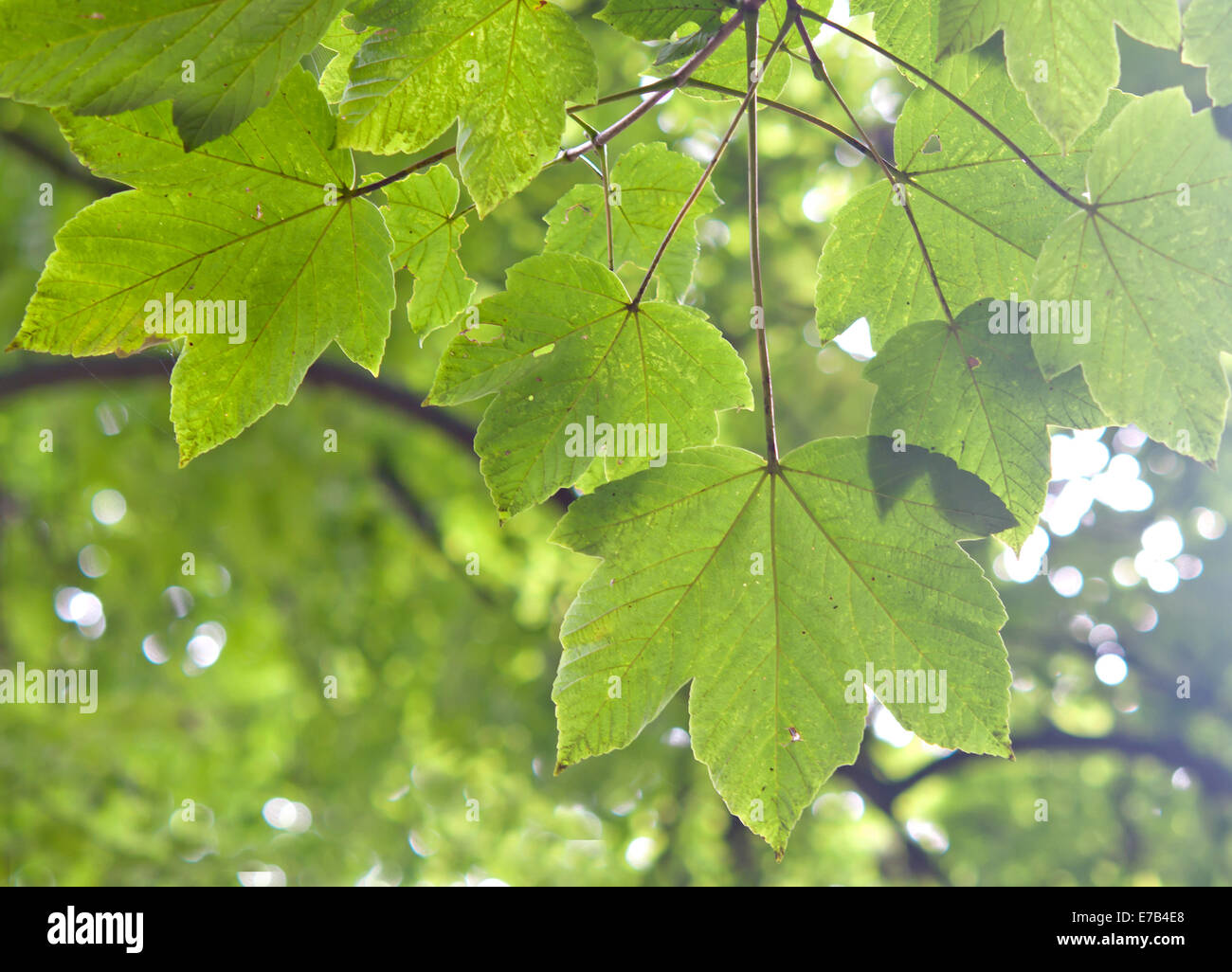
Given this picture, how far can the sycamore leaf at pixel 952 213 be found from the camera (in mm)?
821

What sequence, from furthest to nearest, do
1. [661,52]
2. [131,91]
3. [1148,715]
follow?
[1148,715], [661,52], [131,91]

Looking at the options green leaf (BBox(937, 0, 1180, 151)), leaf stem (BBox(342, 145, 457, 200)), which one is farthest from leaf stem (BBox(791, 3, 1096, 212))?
leaf stem (BBox(342, 145, 457, 200))

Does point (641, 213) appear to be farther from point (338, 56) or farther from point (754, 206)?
point (338, 56)

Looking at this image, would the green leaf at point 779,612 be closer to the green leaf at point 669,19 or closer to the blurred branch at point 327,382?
the green leaf at point 669,19

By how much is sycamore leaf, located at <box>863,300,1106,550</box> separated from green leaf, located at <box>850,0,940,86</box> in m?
0.25

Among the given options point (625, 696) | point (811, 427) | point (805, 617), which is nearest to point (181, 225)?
point (625, 696)

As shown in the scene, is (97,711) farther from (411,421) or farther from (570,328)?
(570,328)

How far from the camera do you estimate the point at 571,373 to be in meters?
0.81

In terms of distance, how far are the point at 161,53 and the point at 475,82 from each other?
0.74 ft

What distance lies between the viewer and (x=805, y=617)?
2.90ft

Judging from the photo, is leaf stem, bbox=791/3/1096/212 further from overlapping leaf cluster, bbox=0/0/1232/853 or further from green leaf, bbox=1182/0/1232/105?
green leaf, bbox=1182/0/1232/105

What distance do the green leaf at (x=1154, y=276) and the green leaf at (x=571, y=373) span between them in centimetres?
32

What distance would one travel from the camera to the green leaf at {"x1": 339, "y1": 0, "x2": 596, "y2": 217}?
0.64 meters

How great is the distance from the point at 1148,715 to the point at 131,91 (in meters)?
6.31
